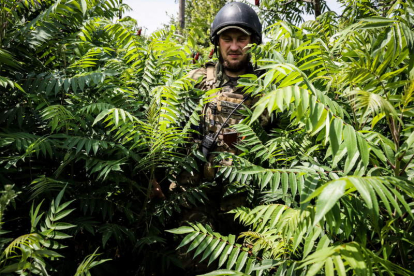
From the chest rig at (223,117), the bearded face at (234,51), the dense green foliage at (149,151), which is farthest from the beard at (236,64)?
the dense green foliage at (149,151)

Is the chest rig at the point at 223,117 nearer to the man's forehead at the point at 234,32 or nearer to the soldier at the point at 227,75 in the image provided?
the soldier at the point at 227,75

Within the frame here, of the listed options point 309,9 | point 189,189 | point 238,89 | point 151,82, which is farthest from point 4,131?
point 309,9

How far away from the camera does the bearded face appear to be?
3.59 meters

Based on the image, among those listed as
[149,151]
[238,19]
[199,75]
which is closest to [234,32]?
[238,19]

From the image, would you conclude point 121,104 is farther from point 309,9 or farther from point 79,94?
point 309,9

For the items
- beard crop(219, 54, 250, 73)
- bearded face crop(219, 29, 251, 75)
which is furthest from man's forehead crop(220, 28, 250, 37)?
beard crop(219, 54, 250, 73)

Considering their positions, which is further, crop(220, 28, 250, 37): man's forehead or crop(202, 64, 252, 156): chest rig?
crop(220, 28, 250, 37): man's forehead

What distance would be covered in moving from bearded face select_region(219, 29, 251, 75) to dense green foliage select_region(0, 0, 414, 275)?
0.37 metres

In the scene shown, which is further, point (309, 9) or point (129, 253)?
point (309, 9)

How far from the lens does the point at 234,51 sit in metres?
3.59

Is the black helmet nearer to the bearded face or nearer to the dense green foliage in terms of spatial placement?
the bearded face

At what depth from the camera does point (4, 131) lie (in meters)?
2.75

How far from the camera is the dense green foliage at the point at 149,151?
6.20 ft

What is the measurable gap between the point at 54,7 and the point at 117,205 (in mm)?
1760
